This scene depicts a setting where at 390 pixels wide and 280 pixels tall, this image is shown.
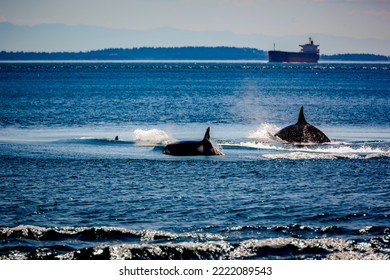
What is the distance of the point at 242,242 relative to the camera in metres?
20.9

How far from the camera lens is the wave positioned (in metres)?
20.0

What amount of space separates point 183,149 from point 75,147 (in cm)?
636

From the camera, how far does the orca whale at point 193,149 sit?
36.0 meters

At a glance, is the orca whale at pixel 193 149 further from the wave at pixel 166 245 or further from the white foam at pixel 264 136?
the wave at pixel 166 245

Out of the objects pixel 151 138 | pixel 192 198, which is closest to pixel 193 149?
pixel 151 138

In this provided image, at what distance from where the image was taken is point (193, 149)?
3616cm

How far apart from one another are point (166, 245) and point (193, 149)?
15.7 meters

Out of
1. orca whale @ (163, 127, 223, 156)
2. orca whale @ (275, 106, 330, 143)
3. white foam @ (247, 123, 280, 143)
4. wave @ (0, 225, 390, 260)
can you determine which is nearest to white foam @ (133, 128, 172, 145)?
orca whale @ (163, 127, 223, 156)

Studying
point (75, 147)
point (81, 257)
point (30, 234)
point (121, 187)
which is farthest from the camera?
point (75, 147)

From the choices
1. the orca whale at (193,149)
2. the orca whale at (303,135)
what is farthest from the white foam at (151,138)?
the orca whale at (303,135)

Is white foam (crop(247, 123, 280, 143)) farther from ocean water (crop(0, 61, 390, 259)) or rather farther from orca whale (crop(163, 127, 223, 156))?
orca whale (crop(163, 127, 223, 156))

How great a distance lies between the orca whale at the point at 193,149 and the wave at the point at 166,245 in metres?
14.0
